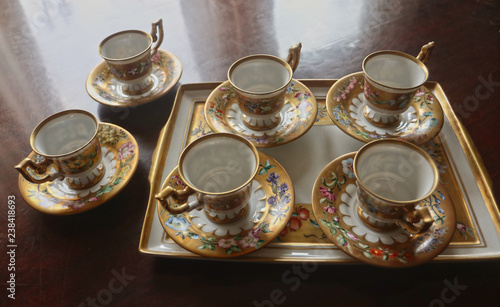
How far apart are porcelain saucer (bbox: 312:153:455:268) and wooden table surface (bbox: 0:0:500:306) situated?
1.9 inches

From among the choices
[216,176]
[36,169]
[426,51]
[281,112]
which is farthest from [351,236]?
[36,169]

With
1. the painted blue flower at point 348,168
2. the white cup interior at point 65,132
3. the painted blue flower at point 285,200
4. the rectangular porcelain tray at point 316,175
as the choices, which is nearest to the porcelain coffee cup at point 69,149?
the white cup interior at point 65,132

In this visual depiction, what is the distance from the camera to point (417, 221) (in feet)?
2.12

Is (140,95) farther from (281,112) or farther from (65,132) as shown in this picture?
(281,112)

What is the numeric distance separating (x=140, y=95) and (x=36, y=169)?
0.40 meters

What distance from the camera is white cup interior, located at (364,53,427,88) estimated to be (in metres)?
0.93

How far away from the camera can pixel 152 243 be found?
744 millimetres

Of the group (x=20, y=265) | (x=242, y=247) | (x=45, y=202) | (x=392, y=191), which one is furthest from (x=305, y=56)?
(x=20, y=265)

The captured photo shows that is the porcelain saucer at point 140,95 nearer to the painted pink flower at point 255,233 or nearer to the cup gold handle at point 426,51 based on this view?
the painted pink flower at point 255,233

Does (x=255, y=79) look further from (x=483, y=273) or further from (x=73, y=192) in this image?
(x=483, y=273)

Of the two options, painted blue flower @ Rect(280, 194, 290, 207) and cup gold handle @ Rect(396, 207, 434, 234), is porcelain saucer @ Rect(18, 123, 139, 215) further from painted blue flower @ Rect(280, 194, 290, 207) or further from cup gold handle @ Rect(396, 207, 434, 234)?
cup gold handle @ Rect(396, 207, 434, 234)

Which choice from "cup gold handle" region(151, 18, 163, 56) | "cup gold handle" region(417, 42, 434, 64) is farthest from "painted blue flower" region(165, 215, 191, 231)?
"cup gold handle" region(417, 42, 434, 64)

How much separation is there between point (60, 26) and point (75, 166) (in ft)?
3.17

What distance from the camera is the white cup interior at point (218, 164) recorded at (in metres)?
0.75
